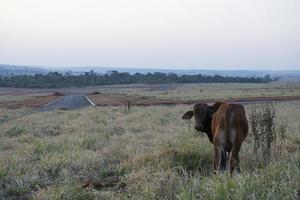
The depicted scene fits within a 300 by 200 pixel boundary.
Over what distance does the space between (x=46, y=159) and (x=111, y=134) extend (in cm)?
653

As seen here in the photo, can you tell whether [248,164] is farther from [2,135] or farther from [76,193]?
[2,135]

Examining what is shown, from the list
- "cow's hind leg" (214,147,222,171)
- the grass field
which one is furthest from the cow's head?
"cow's hind leg" (214,147,222,171)

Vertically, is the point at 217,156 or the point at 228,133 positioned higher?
the point at 228,133

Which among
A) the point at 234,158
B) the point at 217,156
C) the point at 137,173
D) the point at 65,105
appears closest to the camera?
the point at 234,158

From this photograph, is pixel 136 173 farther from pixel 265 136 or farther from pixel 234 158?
pixel 265 136

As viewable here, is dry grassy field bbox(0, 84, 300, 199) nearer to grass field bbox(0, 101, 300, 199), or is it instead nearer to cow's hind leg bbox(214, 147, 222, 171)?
grass field bbox(0, 101, 300, 199)

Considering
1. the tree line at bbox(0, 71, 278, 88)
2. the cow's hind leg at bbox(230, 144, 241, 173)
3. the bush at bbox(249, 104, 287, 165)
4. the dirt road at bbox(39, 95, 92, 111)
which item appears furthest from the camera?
the tree line at bbox(0, 71, 278, 88)

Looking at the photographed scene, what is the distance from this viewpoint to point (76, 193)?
6.93 metres

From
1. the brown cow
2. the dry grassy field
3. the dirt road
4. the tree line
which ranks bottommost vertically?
the tree line

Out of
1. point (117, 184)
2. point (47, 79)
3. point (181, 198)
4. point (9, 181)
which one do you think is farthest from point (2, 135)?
point (47, 79)

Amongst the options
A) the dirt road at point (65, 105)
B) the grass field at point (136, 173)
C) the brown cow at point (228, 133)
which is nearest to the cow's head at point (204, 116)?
the brown cow at point (228, 133)

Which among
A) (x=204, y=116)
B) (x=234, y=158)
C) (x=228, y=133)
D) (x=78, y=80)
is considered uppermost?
(x=204, y=116)

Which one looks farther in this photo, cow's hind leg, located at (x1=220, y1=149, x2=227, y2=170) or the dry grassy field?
cow's hind leg, located at (x1=220, y1=149, x2=227, y2=170)

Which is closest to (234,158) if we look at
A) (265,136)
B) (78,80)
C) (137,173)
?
(265,136)
